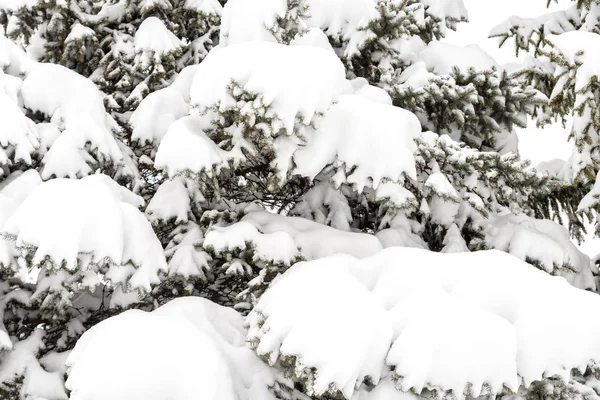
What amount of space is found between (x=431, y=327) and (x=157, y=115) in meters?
3.16

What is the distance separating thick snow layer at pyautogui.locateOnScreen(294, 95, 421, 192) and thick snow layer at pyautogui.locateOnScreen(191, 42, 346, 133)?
0.22m

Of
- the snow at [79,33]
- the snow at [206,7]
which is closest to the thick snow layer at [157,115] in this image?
the snow at [206,7]

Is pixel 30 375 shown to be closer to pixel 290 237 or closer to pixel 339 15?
pixel 290 237

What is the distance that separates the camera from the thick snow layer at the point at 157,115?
488 cm

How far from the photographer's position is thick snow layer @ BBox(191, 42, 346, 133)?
139 inches

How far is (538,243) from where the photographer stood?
4.79m

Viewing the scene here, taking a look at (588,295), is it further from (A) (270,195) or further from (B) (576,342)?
(A) (270,195)

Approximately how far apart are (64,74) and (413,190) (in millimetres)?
3249

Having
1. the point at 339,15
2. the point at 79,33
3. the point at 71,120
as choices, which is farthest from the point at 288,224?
the point at 79,33

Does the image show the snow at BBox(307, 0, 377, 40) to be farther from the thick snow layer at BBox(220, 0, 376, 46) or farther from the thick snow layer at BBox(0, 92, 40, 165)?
the thick snow layer at BBox(0, 92, 40, 165)

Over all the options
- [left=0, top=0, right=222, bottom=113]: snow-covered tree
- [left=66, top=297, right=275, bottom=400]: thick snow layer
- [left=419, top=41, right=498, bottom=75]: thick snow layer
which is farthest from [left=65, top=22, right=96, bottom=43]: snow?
[left=66, top=297, right=275, bottom=400]: thick snow layer

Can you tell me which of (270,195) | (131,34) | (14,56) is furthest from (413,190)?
(131,34)

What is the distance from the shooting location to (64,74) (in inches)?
193

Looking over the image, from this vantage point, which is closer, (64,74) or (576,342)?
(576,342)
